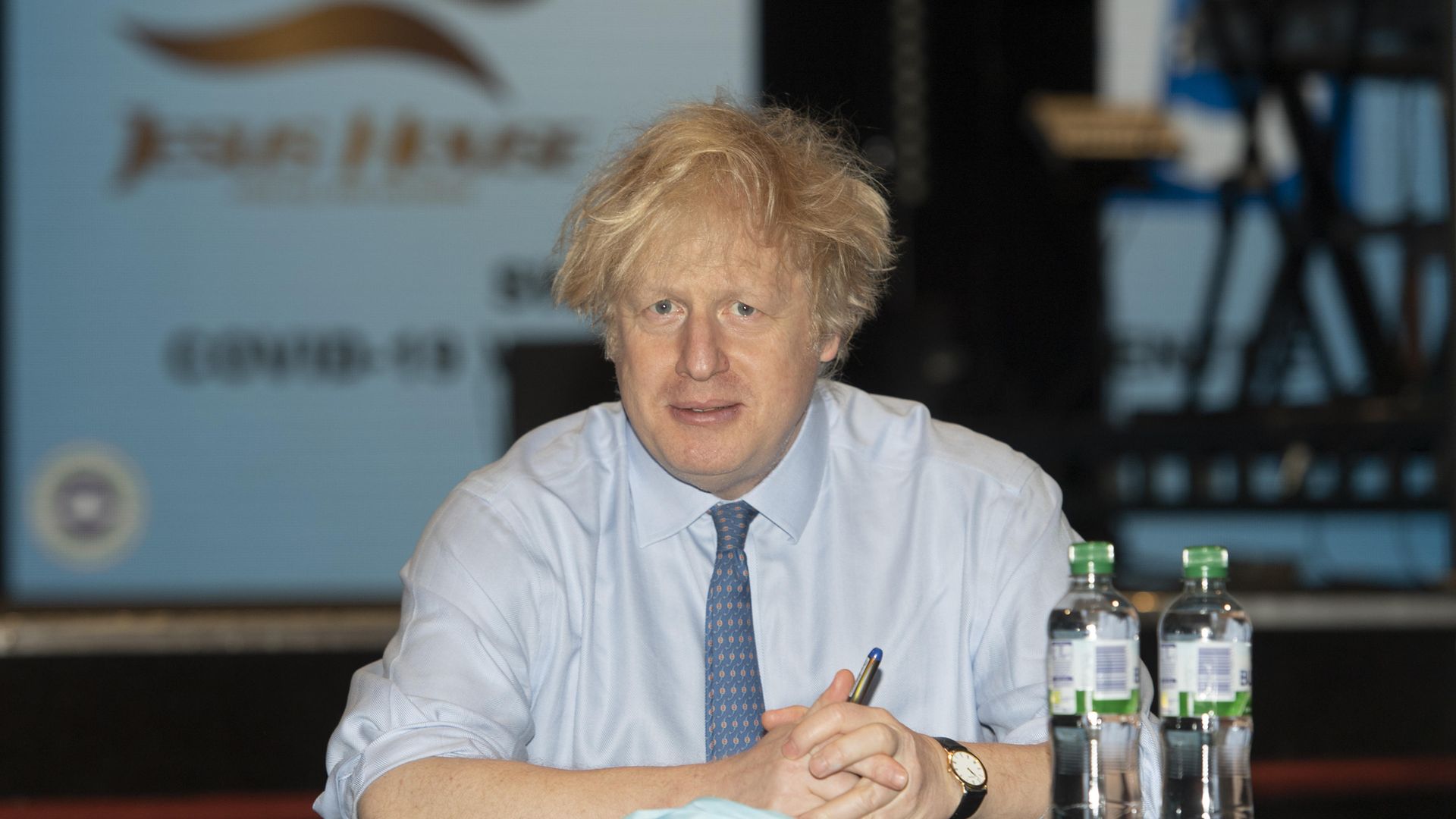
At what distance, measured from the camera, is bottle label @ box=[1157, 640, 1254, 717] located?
114 cm

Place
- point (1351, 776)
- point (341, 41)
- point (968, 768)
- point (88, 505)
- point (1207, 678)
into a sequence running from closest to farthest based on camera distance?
point (1207, 678) → point (968, 768) → point (1351, 776) → point (88, 505) → point (341, 41)

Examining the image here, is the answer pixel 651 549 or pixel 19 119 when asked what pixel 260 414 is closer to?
pixel 19 119

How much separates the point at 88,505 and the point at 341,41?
5.04 ft

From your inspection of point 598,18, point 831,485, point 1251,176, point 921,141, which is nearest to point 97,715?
point 831,485

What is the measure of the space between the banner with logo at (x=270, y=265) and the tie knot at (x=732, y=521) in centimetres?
274

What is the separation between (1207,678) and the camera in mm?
1139

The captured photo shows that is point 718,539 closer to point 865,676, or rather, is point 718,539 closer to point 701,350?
point 701,350

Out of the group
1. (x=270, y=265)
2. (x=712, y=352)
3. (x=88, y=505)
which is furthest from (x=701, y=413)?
(x=88, y=505)

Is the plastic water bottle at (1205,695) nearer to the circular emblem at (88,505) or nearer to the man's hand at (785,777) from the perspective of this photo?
the man's hand at (785,777)

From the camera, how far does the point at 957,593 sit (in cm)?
161

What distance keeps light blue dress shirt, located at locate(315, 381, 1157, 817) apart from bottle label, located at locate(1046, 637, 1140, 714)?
34 cm

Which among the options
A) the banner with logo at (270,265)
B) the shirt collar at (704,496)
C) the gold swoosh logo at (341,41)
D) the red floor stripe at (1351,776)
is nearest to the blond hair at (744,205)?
the shirt collar at (704,496)

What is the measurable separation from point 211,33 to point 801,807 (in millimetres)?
3743

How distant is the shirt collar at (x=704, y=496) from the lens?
1.63 meters
